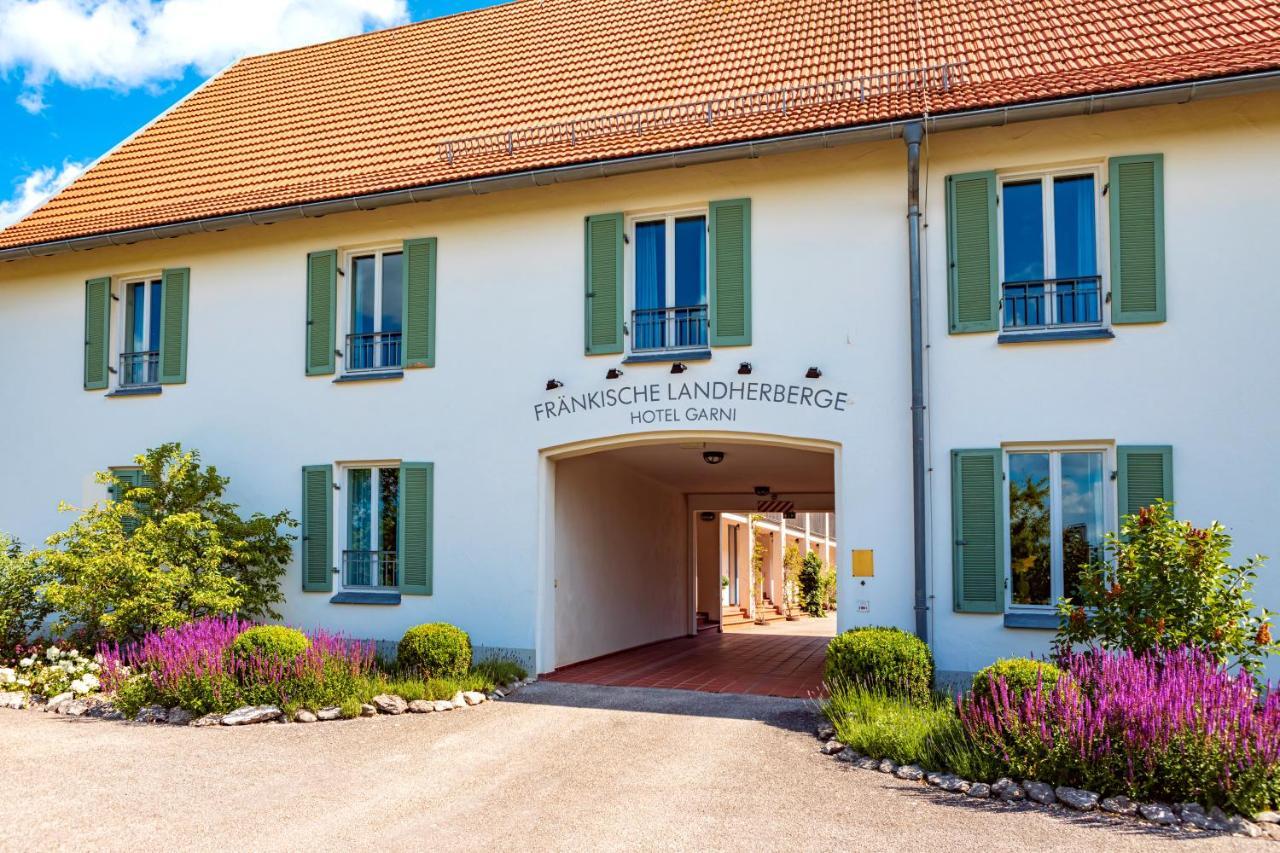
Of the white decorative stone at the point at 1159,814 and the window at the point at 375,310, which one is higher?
the window at the point at 375,310

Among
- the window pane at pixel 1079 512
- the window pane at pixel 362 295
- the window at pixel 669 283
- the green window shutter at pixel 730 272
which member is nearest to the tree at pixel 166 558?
the window pane at pixel 362 295

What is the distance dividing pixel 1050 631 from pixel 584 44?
10045 millimetres

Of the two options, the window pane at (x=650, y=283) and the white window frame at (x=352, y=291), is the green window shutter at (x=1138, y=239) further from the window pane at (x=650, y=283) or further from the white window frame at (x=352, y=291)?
the white window frame at (x=352, y=291)

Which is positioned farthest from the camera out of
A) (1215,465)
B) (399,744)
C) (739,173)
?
(739,173)

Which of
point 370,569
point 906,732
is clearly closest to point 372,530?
point 370,569

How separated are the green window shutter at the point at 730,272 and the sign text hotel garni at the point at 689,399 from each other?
504 millimetres

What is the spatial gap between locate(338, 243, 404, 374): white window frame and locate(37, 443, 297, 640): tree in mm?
2168

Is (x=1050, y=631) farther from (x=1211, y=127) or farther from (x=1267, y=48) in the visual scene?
(x=1267, y=48)

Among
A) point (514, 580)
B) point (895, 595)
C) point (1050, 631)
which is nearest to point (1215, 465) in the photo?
point (1050, 631)

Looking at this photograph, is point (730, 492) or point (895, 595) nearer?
point (895, 595)

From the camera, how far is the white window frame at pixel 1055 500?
995 centimetres

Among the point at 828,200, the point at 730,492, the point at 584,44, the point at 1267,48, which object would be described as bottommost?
the point at 730,492

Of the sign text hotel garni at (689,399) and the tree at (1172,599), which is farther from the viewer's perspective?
the sign text hotel garni at (689,399)

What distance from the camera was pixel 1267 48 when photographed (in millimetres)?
9633
